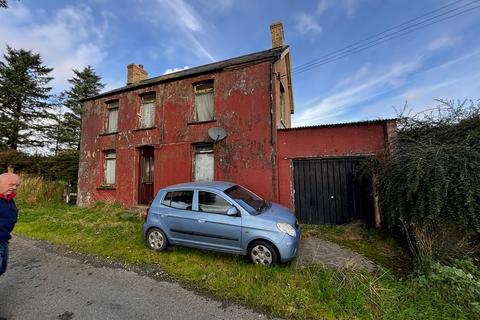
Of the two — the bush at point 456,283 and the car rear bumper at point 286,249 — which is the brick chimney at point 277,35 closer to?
the car rear bumper at point 286,249

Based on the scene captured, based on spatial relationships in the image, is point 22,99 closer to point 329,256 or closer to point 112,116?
point 112,116

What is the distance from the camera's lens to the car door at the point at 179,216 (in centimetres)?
538

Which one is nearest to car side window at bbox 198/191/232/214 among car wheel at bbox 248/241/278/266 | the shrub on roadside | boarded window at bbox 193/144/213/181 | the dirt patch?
car wheel at bbox 248/241/278/266

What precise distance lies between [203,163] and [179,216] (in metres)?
5.04

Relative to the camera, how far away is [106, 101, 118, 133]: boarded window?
1288cm

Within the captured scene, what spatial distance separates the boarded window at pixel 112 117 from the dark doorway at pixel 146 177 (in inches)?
Result: 92.5

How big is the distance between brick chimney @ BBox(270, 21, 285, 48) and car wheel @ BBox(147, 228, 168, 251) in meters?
9.77

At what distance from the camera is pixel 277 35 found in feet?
38.3

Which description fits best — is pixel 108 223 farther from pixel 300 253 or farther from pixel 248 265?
pixel 300 253

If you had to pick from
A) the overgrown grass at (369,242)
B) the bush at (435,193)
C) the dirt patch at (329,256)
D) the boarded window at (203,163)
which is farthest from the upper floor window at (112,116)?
the bush at (435,193)

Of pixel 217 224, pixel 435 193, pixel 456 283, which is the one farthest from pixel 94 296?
pixel 435 193

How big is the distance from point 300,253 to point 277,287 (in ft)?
6.63

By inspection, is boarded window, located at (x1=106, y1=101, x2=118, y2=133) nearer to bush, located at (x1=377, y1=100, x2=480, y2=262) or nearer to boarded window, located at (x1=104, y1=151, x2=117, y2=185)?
boarded window, located at (x1=104, y1=151, x2=117, y2=185)

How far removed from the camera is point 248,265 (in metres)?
4.67
